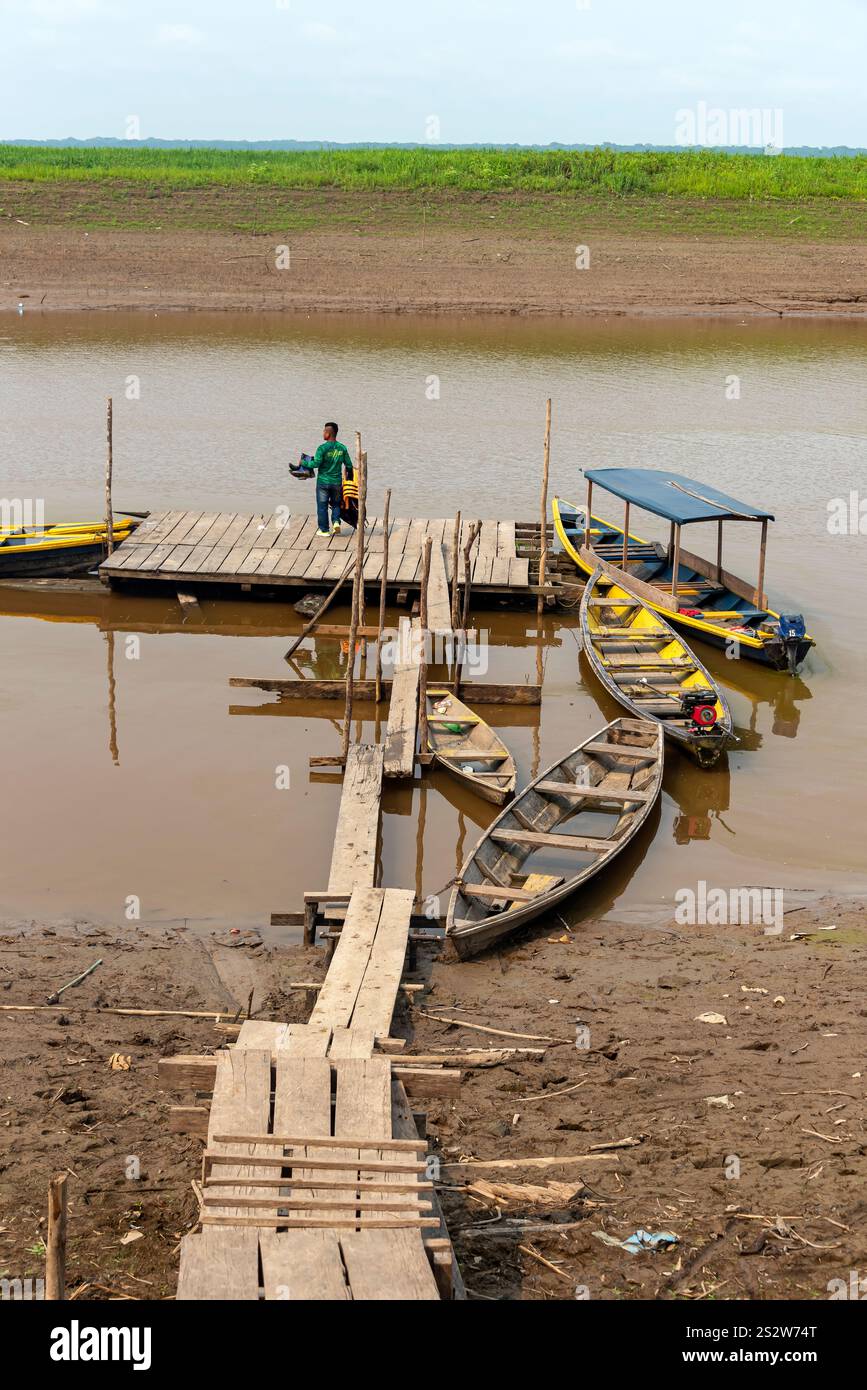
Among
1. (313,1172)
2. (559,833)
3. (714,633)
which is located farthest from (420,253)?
(313,1172)

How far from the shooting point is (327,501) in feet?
59.4

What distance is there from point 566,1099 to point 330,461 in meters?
11.4

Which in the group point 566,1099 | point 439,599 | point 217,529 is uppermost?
point 217,529

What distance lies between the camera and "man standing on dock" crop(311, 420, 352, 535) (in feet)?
57.4

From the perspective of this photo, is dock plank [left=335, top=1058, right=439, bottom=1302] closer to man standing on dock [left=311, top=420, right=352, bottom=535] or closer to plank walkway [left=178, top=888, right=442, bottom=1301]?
plank walkway [left=178, top=888, right=442, bottom=1301]

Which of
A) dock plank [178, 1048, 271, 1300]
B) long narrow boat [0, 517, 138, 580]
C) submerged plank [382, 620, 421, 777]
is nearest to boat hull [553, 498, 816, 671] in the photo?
submerged plank [382, 620, 421, 777]


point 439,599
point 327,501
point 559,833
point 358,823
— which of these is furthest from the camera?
point 327,501

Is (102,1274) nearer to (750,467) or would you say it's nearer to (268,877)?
(268,877)

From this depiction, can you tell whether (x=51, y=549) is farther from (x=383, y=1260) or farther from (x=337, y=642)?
(x=383, y=1260)

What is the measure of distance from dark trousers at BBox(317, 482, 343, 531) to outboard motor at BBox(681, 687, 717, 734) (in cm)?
666

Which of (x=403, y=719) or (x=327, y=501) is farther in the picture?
(x=327, y=501)

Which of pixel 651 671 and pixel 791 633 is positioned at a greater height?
pixel 791 633

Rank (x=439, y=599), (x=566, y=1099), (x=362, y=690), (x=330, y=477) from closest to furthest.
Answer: (x=566, y=1099) < (x=362, y=690) < (x=439, y=599) < (x=330, y=477)
